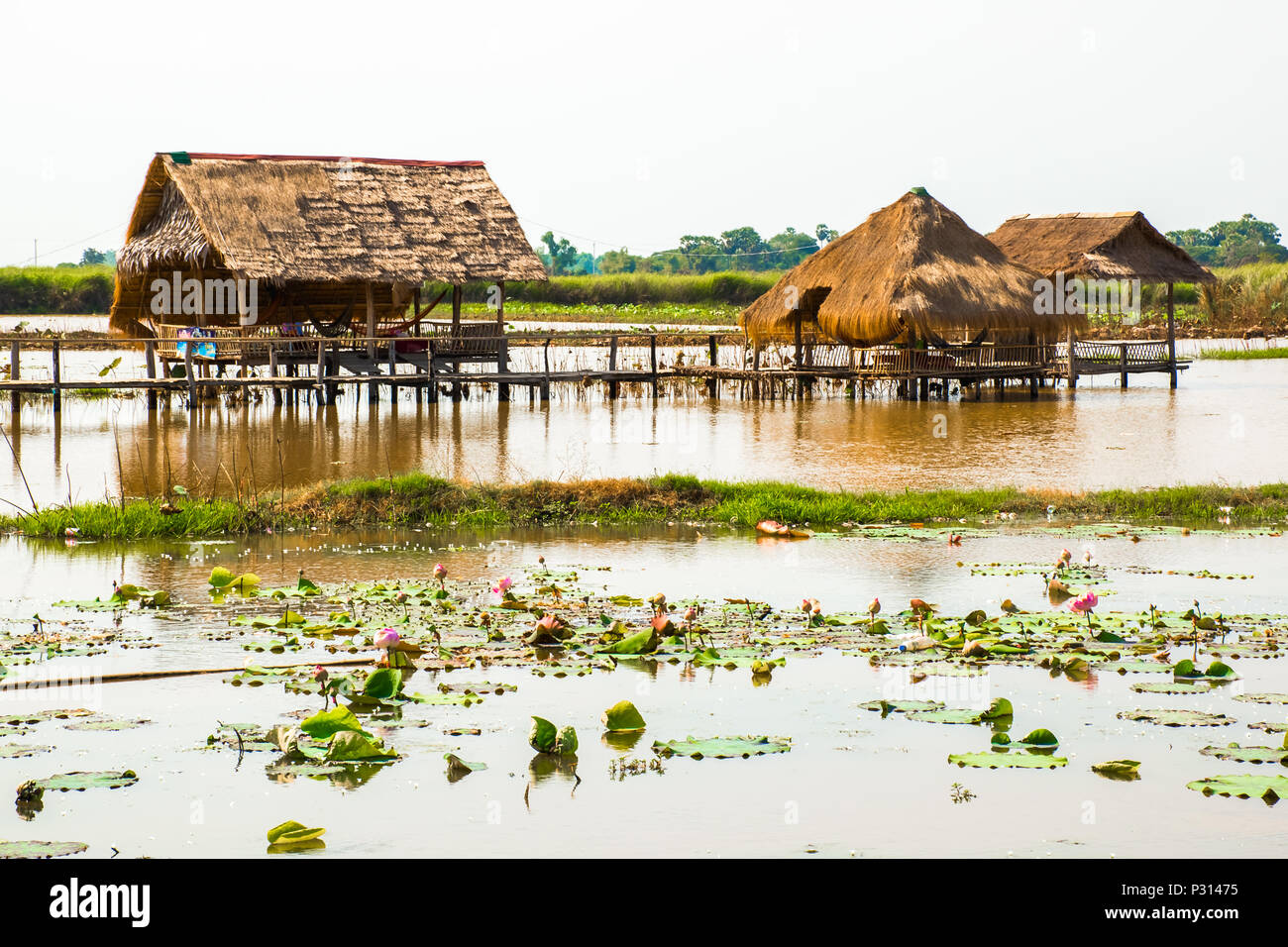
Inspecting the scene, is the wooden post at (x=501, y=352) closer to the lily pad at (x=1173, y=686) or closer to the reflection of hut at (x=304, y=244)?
the reflection of hut at (x=304, y=244)

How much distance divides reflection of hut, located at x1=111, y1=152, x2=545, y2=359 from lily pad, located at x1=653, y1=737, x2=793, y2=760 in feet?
71.1

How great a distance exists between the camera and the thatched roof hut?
27.1 meters

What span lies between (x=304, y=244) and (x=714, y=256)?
253 feet

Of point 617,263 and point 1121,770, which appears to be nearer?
point 1121,770

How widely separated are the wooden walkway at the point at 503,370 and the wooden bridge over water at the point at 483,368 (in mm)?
30

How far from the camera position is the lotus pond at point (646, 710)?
5.30m

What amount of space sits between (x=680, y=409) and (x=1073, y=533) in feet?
55.4

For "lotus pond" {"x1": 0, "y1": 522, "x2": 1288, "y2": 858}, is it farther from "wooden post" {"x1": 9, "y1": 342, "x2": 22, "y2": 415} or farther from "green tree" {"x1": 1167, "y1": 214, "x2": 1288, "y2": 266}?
"green tree" {"x1": 1167, "y1": 214, "x2": 1288, "y2": 266}

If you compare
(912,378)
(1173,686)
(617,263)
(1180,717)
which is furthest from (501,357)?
(617,263)

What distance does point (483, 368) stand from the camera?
33.1 meters

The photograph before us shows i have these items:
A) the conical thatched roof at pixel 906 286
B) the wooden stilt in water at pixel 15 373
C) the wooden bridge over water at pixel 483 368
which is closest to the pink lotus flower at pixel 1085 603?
the wooden bridge over water at pixel 483 368

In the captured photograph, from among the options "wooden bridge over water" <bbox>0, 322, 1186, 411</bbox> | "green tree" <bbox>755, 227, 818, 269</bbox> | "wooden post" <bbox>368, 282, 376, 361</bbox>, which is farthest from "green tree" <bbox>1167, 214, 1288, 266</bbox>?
"wooden post" <bbox>368, 282, 376, 361</bbox>

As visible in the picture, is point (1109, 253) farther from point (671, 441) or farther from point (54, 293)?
point (54, 293)

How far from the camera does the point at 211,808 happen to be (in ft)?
17.9
